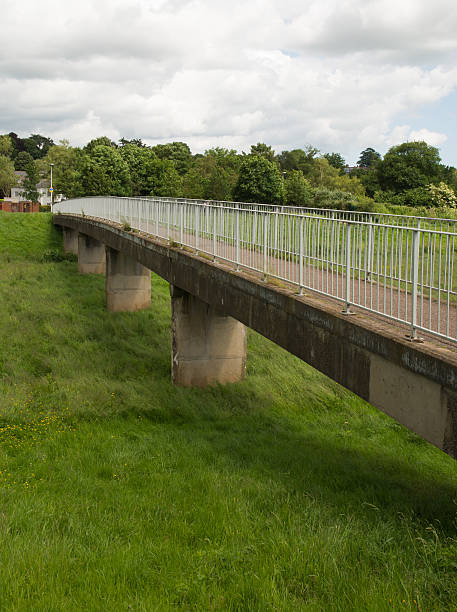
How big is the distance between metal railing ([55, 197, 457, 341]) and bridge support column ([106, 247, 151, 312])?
334 inches

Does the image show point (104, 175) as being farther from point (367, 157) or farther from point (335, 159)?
point (367, 157)

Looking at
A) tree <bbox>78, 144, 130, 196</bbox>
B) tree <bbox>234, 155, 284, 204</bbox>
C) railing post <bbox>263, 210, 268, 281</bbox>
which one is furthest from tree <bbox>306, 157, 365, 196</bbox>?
railing post <bbox>263, 210, 268, 281</bbox>

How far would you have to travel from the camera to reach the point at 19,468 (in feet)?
33.1

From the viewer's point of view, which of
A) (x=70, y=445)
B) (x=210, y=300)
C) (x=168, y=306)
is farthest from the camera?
(x=168, y=306)

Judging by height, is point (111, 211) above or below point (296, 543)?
above

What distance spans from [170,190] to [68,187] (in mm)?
24038

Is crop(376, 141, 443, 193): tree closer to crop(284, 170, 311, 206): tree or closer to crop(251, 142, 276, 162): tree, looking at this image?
crop(284, 170, 311, 206): tree

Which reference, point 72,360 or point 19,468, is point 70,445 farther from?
point 72,360

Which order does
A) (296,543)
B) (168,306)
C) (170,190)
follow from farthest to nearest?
(170,190) < (168,306) < (296,543)

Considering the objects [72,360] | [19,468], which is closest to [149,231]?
[72,360]

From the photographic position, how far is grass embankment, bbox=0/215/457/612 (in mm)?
6160

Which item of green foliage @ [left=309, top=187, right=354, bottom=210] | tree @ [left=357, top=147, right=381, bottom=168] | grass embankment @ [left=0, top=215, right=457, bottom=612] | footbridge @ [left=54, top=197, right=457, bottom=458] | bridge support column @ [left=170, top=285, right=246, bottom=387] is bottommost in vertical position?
grass embankment @ [left=0, top=215, right=457, bottom=612]

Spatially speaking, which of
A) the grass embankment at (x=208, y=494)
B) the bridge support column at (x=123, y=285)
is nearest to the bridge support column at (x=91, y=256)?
the bridge support column at (x=123, y=285)

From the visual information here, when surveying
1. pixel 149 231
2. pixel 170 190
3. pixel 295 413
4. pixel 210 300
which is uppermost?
pixel 170 190
